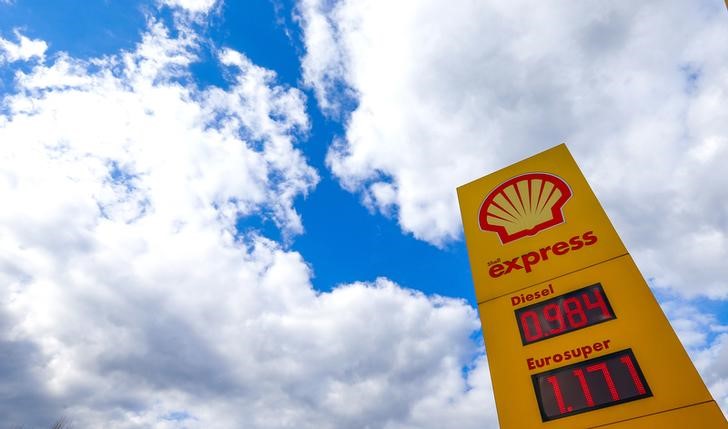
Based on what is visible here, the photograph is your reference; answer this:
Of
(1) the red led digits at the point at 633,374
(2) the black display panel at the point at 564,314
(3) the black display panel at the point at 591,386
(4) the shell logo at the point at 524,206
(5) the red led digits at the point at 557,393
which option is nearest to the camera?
(1) the red led digits at the point at 633,374

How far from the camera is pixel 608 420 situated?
842cm

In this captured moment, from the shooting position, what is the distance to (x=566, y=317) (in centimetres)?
1038

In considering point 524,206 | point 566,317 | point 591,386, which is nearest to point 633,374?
point 591,386

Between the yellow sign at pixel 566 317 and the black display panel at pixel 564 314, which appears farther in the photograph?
the black display panel at pixel 564 314

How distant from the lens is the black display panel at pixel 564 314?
10055 millimetres

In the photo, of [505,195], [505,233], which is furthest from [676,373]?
[505,195]

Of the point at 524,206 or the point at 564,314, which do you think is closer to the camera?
the point at 564,314

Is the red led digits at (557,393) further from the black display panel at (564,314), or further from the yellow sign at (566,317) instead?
the black display panel at (564,314)

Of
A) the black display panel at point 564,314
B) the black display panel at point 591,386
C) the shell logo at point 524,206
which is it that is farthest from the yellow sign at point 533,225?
the black display panel at point 591,386

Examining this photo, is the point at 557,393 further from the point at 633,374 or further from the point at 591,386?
the point at 633,374

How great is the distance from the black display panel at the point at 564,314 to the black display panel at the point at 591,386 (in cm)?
101

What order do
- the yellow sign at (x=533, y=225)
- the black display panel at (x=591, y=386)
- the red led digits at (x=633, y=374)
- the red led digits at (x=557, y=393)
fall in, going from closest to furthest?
the red led digits at (x=633, y=374) → the black display panel at (x=591, y=386) → the red led digits at (x=557, y=393) → the yellow sign at (x=533, y=225)

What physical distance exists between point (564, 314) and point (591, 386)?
1.97m

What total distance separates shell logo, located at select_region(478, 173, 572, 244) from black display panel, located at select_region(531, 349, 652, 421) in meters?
4.74
